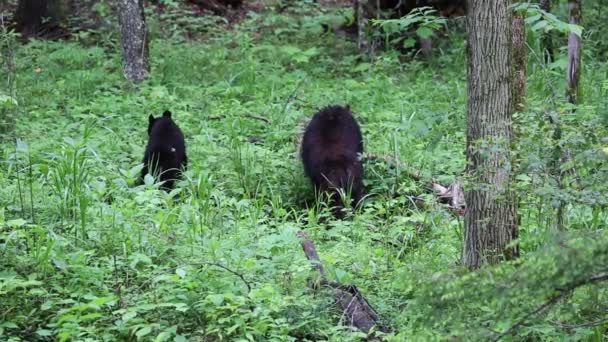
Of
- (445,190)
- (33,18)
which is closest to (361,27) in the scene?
(33,18)

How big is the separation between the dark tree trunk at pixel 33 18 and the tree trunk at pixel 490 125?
1201 cm

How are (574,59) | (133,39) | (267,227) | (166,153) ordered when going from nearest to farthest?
1. (267,227)
2. (166,153)
3. (574,59)
4. (133,39)

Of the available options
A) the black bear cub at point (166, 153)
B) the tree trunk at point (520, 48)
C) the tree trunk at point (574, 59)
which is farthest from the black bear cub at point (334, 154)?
the tree trunk at point (574, 59)

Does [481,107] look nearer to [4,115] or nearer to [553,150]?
[553,150]

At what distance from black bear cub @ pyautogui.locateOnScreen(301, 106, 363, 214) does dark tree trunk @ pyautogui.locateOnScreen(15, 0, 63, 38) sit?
8762 millimetres

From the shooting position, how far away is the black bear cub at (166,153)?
26.4 ft

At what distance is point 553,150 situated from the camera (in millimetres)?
4633

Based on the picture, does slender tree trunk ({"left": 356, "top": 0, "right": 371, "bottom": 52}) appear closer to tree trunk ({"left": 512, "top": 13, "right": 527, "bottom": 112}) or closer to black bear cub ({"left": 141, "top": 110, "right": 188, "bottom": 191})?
black bear cub ({"left": 141, "top": 110, "right": 188, "bottom": 191})

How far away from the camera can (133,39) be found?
11.9 metres

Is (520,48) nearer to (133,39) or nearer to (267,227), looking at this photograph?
(267,227)

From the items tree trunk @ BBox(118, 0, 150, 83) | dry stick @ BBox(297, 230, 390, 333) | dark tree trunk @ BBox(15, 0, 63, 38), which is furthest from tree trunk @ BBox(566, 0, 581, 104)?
dark tree trunk @ BBox(15, 0, 63, 38)

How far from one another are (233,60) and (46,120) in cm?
422

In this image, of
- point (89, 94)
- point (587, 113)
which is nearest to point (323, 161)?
point (587, 113)

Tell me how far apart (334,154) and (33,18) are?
31.1 ft
